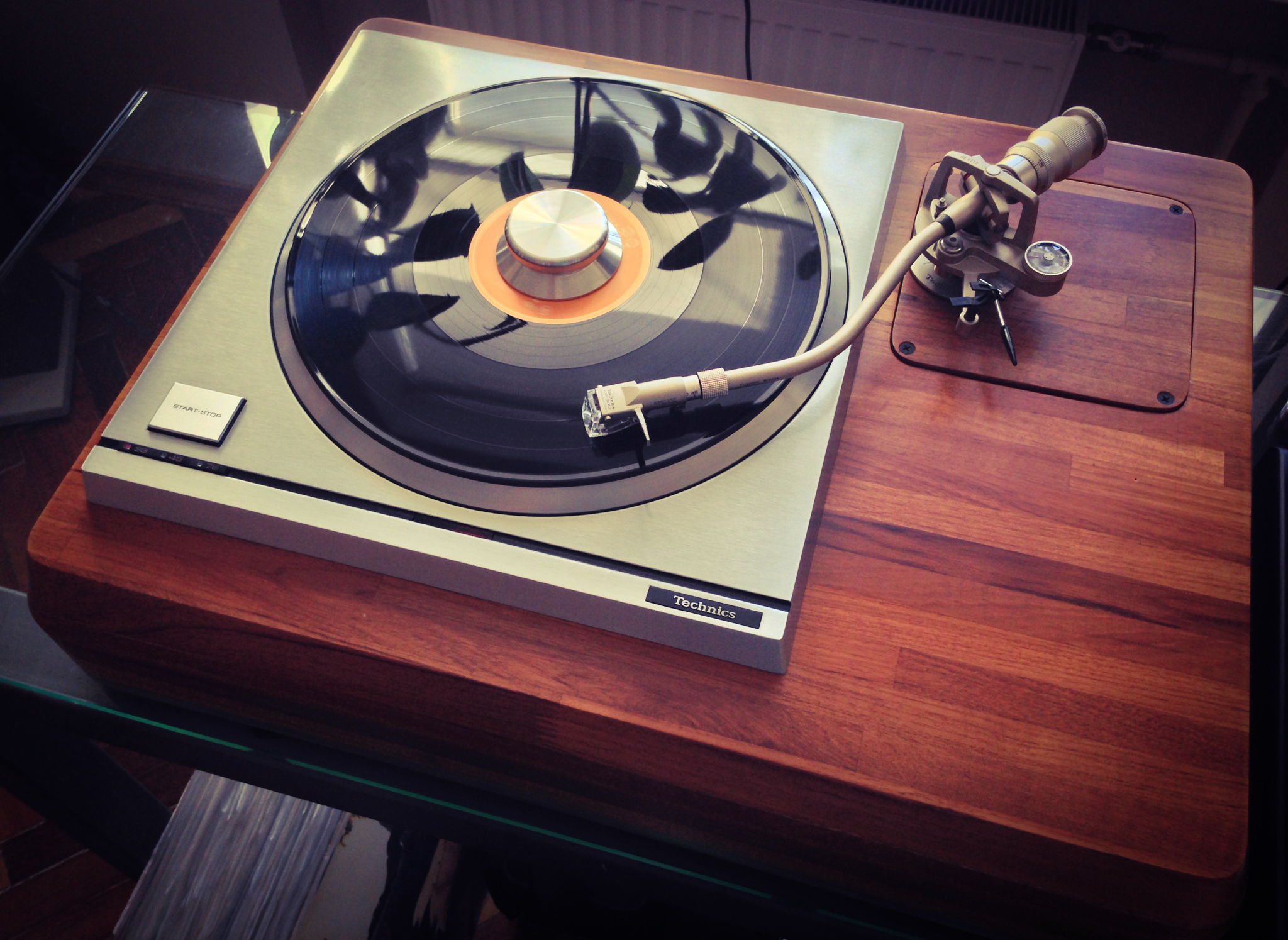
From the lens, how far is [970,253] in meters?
0.70

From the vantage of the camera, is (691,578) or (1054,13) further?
(1054,13)

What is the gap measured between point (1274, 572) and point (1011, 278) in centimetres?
28

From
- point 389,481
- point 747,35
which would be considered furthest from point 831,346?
point 747,35

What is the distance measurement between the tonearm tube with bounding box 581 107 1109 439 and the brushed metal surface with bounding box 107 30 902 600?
0.04m

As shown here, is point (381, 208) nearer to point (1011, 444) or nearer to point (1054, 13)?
point (1011, 444)

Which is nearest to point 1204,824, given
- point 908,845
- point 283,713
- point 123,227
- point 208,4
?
point 908,845

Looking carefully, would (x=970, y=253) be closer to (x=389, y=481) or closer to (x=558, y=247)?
(x=558, y=247)

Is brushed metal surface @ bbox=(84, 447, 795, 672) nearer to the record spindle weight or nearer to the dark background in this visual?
the record spindle weight

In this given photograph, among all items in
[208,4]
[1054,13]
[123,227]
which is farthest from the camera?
[208,4]

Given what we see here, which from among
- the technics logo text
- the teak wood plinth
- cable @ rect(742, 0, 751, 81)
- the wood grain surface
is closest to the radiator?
cable @ rect(742, 0, 751, 81)

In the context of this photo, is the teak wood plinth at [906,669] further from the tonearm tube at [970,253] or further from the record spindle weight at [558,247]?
the record spindle weight at [558,247]

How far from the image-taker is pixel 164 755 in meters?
0.76

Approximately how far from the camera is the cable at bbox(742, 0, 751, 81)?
1385 mm

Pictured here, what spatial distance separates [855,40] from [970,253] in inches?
34.6
